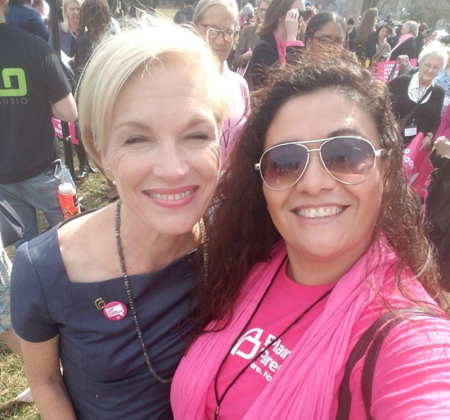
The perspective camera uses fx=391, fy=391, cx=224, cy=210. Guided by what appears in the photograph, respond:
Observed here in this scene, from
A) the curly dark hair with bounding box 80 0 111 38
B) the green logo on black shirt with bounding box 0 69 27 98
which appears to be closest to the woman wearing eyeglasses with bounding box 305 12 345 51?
the curly dark hair with bounding box 80 0 111 38

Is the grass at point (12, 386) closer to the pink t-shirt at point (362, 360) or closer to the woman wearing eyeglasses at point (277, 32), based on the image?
the pink t-shirt at point (362, 360)

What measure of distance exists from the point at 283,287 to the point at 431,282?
18.8 inches

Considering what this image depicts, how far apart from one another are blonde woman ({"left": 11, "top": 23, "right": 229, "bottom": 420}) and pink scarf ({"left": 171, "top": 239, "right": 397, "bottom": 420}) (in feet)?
0.44

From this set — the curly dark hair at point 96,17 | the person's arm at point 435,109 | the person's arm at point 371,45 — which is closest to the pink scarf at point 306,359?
the curly dark hair at point 96,17

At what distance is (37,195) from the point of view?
290cm

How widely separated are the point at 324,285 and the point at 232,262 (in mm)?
356

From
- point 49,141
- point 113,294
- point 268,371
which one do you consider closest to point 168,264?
point 113,294

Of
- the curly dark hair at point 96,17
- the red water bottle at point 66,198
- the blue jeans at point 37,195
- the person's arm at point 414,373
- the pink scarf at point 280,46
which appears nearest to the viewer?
the person's arm at point 414,373

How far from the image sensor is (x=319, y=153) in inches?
44.8

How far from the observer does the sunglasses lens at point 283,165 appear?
1.16 m

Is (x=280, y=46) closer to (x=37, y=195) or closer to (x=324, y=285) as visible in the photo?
(x=37, y=195)

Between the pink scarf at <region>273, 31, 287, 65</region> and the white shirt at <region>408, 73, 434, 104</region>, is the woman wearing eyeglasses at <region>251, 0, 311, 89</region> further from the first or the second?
the white shirt at <region>408, 73, 434, 104</region>

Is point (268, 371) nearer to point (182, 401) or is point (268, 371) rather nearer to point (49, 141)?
point (182, 401)

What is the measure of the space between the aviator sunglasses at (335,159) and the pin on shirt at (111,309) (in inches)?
26.5
